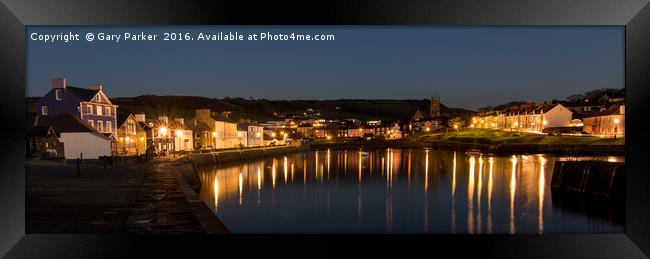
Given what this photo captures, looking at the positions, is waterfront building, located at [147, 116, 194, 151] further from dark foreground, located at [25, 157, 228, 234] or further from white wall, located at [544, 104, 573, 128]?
white wall, located at [544, 104, 573, 128]

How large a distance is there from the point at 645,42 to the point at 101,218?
9.22 metres

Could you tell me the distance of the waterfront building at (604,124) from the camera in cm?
3048

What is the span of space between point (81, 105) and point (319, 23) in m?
21.3

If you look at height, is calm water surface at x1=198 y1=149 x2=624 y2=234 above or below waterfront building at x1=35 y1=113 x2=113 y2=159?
below

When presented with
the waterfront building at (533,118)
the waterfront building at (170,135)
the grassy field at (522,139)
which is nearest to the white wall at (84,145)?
the waterfront building at (170,135)

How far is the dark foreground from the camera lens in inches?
314

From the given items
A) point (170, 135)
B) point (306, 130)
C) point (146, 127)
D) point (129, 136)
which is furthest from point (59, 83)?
point (306, 130)

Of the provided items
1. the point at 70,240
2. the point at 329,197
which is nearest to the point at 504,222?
the point at 329,197

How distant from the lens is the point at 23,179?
7602mm

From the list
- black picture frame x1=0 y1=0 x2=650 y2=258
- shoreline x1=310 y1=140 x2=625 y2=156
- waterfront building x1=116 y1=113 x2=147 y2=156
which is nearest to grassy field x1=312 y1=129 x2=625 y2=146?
shoreline x1=310 y1=140 x2=625 y2=156

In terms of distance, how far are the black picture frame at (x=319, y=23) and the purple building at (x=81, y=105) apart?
674 inches

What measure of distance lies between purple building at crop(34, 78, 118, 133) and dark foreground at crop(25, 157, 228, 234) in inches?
405

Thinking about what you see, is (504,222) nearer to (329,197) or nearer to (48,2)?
(329,197)

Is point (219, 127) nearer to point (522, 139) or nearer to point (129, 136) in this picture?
point (129, 136)
